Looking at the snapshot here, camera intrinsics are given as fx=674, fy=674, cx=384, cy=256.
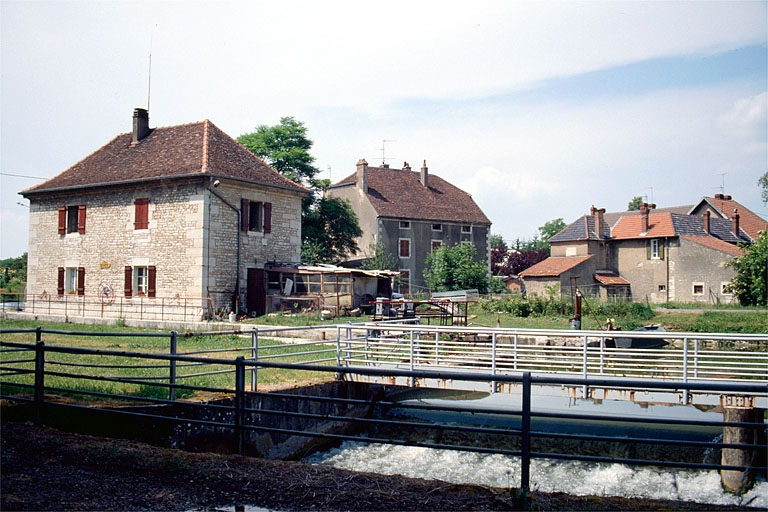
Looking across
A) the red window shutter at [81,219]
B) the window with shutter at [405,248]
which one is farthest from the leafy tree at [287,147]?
the red window shutter at [81,219]

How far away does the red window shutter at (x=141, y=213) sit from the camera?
2909 centimetres

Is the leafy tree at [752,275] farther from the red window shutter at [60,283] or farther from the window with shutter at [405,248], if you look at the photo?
the red window shutter at [60,283]

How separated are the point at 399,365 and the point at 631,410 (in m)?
6.56

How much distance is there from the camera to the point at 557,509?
17.1ft

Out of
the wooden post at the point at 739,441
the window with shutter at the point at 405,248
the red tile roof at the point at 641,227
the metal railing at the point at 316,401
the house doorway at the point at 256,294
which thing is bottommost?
the wooden post at the point at 739,441

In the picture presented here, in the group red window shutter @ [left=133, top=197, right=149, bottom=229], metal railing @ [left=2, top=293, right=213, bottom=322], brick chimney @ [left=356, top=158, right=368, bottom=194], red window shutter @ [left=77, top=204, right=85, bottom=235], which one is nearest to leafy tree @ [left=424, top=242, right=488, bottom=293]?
brick chimney @ [left=356, top=158, right=368, bottom=194]

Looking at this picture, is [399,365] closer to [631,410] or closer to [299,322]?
[631,410]

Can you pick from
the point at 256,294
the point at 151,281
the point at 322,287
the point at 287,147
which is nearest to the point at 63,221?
the point at 151,281

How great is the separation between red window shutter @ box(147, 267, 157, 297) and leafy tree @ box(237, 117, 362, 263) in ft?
50.3

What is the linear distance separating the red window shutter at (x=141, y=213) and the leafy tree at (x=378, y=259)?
17.2 m

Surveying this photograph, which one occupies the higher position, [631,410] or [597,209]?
[597,209]

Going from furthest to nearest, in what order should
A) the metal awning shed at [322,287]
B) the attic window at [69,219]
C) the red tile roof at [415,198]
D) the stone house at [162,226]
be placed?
the red tile roof at [415,198]
the attic window at [69,219]
the metal awning shed at [322,287]
the stone house at [162,226]

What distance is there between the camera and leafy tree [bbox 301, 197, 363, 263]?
43875 mm

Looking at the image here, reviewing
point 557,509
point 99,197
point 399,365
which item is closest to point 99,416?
point 557,509
